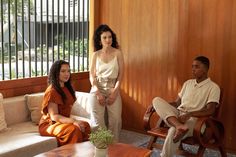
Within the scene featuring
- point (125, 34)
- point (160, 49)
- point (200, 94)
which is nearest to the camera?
point (200, 94)

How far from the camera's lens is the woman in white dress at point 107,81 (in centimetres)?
391

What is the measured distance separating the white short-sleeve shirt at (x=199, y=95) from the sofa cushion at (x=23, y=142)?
148 cm

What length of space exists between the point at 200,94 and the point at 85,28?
6.87ft

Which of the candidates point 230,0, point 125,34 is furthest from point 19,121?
point 230,0

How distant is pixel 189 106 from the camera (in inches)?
146

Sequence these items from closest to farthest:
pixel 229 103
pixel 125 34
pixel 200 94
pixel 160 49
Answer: pixel 200 94 < pixel 229 103 < pixel 160 49 < pixel 125 34

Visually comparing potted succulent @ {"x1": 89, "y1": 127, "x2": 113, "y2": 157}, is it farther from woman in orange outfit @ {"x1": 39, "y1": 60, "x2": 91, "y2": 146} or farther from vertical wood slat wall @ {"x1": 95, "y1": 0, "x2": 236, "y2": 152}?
vertical wood slat wall @ {"x1": 95, "y1": 0, "x2": 236, "y2": 152}

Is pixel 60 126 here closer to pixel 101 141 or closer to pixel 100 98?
pixel 100 98

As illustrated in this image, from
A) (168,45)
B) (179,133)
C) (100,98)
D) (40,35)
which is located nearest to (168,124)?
(179,133)

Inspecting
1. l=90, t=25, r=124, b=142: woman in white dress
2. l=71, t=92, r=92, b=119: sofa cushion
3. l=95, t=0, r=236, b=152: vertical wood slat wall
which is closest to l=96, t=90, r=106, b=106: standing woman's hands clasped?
l=90, t=25, r=124, b=142: woman in white dress

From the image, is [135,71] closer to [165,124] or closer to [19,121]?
[165,124]

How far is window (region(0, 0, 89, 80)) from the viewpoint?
12.5 ft

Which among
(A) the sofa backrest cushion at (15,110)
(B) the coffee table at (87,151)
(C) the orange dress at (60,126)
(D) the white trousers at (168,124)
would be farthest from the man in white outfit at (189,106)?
(A) the sofa backrest cushion at (15,110)

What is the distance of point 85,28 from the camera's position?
4969mm
